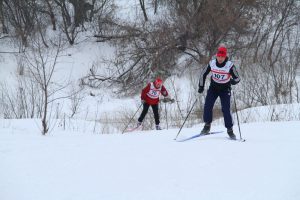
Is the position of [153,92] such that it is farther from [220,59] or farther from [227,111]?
[220,59]

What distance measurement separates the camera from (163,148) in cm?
546

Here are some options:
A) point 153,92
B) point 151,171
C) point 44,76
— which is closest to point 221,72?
point 151,171

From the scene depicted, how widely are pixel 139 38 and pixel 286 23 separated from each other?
932cm

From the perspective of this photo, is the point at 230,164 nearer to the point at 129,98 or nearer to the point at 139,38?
the point at 129,98

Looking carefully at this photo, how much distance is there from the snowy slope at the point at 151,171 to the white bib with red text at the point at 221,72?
1.28m

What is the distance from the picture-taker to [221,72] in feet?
20.6

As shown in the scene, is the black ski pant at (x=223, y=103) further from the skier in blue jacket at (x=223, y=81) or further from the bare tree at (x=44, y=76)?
the bare tree at (x=44, y=76)

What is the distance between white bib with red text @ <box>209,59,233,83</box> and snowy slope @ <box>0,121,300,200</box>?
4.20 feet

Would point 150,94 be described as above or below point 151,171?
above

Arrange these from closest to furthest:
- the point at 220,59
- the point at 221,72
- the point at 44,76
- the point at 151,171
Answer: the point at 151,171
the point at 220,59
the point at 221,72
the point at 44,76

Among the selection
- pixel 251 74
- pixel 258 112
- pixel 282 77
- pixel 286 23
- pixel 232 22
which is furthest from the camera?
pixel 286 23

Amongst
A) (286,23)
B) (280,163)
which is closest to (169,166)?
(280,163)

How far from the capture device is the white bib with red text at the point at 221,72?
625 centimetres

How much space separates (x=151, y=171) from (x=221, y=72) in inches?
113
